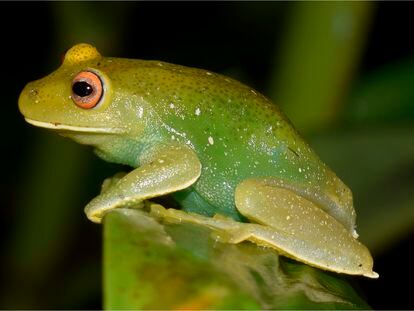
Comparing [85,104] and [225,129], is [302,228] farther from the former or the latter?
[85,104]

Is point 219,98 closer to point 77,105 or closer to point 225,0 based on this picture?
point 77,105

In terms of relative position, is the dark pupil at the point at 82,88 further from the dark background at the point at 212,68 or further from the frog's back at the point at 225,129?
the dark background at the point at 212,68

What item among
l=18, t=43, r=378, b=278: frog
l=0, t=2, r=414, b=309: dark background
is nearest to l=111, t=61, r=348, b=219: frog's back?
l=18, t=43, r=378, b=278: frog

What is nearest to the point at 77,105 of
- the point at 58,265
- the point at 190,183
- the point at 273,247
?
the point at 190,183

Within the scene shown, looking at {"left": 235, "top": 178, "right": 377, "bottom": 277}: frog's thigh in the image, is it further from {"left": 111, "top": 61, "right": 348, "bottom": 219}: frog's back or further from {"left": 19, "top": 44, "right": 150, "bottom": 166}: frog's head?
{"left": 19, "top": 44, "right": 150, "bottom": 166}: frog's head

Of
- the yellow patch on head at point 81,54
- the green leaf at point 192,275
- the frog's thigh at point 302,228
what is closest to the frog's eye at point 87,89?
the yellow patch on head at point 81,54

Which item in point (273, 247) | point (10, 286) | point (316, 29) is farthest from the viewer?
point (10, 286)
